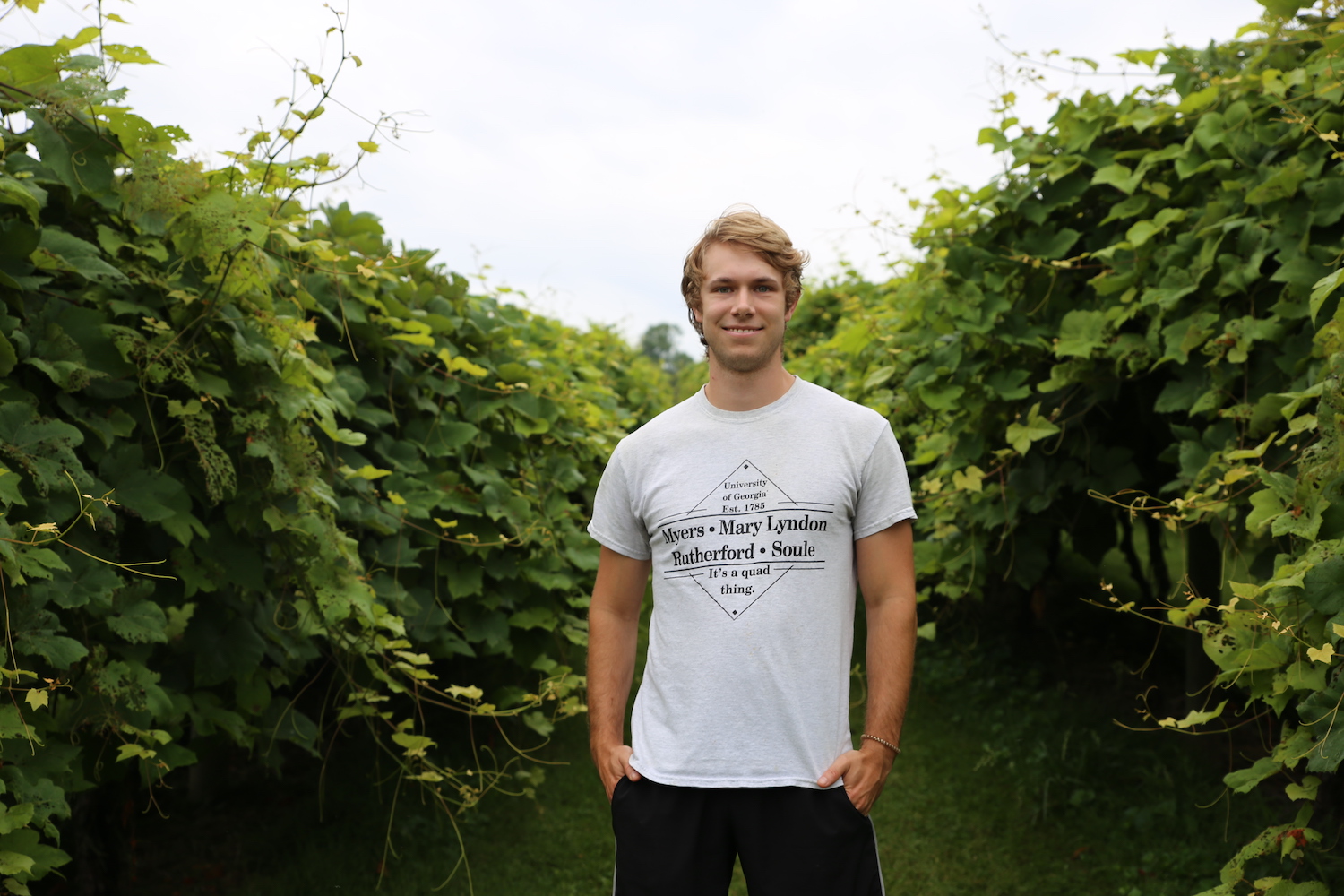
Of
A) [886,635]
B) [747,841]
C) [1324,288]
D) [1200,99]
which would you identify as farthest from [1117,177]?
[747,841]

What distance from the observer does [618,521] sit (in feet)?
7.42

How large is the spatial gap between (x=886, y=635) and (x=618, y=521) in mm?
617

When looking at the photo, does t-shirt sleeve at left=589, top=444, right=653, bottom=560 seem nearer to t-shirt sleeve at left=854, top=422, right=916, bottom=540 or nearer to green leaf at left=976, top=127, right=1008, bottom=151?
t-shirt sleeve at left=854, top=422, right=916, bottom=540

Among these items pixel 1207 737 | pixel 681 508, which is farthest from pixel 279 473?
pixel 1207 737

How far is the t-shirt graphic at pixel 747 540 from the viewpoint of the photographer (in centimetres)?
202

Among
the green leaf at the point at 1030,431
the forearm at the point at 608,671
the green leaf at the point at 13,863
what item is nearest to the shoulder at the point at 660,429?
the forearm at the point at 608,671

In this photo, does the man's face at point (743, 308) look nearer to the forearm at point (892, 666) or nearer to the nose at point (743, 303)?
the nose at point (743, 303)

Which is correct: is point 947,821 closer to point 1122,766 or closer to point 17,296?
point 1122,766

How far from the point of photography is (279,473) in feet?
8.33

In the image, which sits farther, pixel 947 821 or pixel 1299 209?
pixel 947 821

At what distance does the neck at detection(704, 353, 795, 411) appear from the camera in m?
2.16

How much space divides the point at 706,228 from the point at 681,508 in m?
0.62

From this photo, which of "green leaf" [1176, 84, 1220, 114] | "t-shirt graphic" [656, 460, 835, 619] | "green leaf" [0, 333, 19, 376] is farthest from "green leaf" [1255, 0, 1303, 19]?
"green leaf" [0, 333, 19, 376]

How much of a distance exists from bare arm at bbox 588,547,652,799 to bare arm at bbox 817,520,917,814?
19.8 inches
